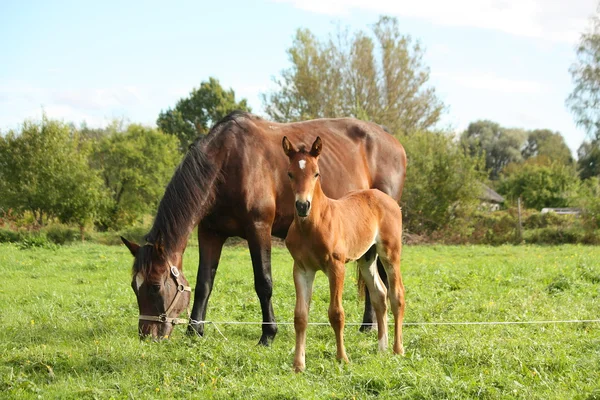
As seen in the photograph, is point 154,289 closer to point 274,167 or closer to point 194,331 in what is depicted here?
point 194,331

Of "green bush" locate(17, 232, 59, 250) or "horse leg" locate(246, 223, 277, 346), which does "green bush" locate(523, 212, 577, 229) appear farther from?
"horse leg" locate(246, 223, 277, 346)

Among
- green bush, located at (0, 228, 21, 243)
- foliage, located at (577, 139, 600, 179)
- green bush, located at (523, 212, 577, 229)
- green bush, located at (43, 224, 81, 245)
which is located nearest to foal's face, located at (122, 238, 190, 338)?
green bush, located at (43, 224, 81, 245)

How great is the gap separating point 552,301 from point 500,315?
1431mm

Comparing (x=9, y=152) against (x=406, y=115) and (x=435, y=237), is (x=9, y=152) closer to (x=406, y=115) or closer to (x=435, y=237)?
(x=435, y=237)

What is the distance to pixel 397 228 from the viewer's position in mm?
6227

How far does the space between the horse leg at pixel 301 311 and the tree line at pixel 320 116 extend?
66.8 feet

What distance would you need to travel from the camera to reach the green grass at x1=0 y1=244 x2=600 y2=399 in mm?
4688

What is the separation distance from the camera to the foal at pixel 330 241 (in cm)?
520

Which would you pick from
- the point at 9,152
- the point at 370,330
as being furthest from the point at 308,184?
the point at 9,152

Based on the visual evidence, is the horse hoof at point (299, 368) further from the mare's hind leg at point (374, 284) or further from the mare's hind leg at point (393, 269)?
the mare's hind leg at point (393, 269)

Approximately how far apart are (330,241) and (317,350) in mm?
1289

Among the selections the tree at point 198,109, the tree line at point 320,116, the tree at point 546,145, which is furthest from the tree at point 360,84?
the tree at point 546,145

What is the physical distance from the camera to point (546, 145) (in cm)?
6341

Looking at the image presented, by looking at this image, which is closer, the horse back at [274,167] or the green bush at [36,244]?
the horse back at [274,167]
